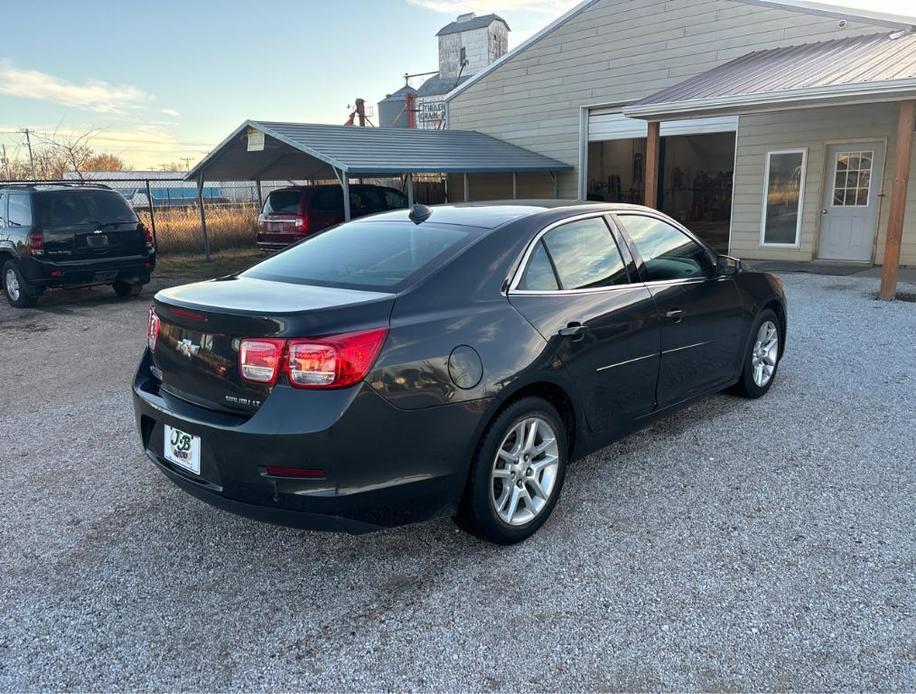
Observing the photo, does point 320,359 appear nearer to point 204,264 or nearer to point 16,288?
point 16,288

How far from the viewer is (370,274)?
313 centimetres

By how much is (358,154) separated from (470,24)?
31.6 metres

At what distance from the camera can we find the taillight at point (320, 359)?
2.53m

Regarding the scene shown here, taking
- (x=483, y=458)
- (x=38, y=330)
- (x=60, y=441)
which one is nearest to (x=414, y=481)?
(x=483, y=458)

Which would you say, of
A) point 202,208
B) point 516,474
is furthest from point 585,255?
point 202,208

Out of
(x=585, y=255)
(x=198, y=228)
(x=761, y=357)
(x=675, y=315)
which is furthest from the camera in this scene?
(x=198, y=228)

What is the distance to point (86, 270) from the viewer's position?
9.47 meters

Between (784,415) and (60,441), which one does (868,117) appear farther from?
(60,441)

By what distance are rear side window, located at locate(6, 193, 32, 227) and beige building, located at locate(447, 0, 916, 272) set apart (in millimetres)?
9307

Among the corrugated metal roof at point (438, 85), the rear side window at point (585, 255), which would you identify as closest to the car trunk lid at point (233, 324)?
the rear side window at point (585, 255)

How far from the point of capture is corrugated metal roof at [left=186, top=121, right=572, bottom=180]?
12105 millimetres

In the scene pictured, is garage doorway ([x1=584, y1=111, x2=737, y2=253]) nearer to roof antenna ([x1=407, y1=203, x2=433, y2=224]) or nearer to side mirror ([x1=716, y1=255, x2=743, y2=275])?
side mirror ([x1=716, y1=255, x2=743, y2=275])

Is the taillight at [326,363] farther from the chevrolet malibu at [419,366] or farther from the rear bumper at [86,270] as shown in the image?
the rear bumper at [86,270]

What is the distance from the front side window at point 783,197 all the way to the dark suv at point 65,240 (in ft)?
36.8
